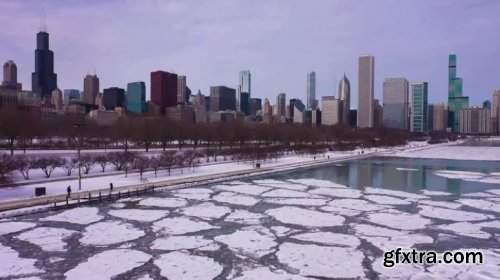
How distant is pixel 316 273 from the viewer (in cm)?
1102

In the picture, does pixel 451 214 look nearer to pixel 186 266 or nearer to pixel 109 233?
pixel 186 266

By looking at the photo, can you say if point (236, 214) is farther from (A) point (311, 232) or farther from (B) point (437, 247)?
Answer: (B) point (437, 247)

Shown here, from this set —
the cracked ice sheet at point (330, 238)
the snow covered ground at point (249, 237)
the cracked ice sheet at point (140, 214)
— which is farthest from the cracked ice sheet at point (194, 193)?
the cracked ice sheet at point (330, 238)

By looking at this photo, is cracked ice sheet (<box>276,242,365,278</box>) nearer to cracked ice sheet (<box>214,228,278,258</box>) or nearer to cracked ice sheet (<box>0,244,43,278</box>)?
cracked ice sheet (<box>214,228,278,258</box>)

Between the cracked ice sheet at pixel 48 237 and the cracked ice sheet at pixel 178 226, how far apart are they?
3.43 metres

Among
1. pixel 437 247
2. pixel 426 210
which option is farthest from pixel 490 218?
pixel 437 247

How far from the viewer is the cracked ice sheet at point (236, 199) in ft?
72.8

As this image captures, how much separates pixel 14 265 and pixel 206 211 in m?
9.42

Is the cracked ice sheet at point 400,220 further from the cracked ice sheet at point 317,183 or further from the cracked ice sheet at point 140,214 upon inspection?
the cracked ice sheet at point 317,183

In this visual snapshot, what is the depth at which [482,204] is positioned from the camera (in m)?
22.1

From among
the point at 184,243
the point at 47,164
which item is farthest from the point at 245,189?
the point at 47,164

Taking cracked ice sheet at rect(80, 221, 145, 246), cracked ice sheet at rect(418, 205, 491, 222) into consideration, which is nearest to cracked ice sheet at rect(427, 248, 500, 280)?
cracked ice sheet at rect(418, 205, 491, 222)

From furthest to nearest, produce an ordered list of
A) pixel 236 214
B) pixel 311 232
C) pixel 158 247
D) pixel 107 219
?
pixel 236 214 < pixel 107 219 < pixel 311 232 < pixel 158 247

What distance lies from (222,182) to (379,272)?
21.0 metres
